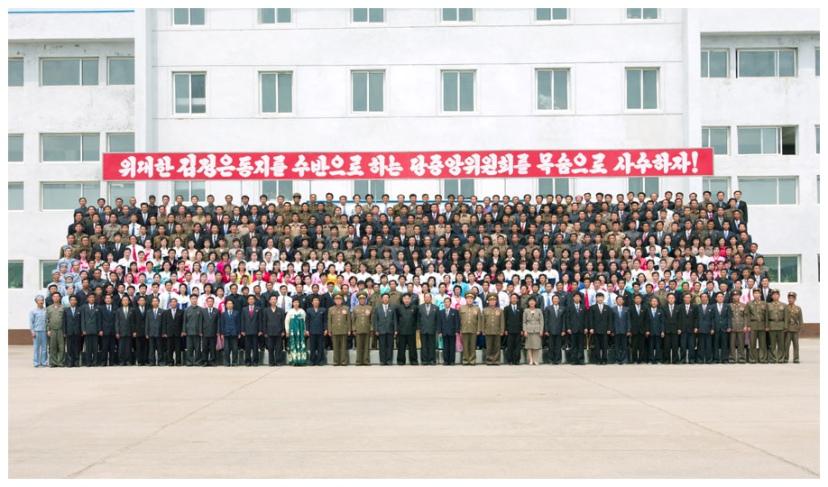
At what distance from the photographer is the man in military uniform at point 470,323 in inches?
865

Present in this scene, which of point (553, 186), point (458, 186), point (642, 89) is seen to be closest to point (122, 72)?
point (458, 186)

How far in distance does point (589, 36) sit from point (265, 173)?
464 inches

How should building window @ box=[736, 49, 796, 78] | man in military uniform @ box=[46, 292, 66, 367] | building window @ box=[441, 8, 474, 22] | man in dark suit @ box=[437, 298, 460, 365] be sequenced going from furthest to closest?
building window @ box=[736, 49, 796, 78], building window @ box=[441, 8, 474, 22], man in military uniform @ box=[46, 292, 66, 367], man in dark suit @ box=[437, 298, 460, 365]

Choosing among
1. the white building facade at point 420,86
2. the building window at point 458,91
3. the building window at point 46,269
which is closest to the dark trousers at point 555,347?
the white building facade at point 420,86

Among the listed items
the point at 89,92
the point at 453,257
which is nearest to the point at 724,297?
the point at 453,257

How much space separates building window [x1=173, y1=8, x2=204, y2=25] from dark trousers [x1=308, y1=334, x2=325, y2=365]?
609 inches

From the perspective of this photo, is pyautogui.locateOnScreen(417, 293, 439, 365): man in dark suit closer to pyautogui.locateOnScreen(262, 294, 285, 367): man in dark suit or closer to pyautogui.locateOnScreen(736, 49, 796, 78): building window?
pyautogui.locateOnScreen(262, 294, 285, 367): man in dark suit

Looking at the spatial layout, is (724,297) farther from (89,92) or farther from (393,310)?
(89,92)

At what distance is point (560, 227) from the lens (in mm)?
25016

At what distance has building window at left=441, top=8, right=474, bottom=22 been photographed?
33469 millimetres

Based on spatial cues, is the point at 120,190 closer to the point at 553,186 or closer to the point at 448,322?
the point at 553,186

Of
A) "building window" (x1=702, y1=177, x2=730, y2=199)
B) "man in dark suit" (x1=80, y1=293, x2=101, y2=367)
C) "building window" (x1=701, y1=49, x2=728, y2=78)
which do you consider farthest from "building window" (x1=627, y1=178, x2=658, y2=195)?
"man in dark suit" (x1=80, y1=293, x2=101, y2=367)

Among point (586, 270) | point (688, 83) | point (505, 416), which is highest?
point (688, 83)

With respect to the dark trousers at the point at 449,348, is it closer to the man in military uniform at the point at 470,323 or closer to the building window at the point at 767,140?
the man in military uniform at the point at 470,323
